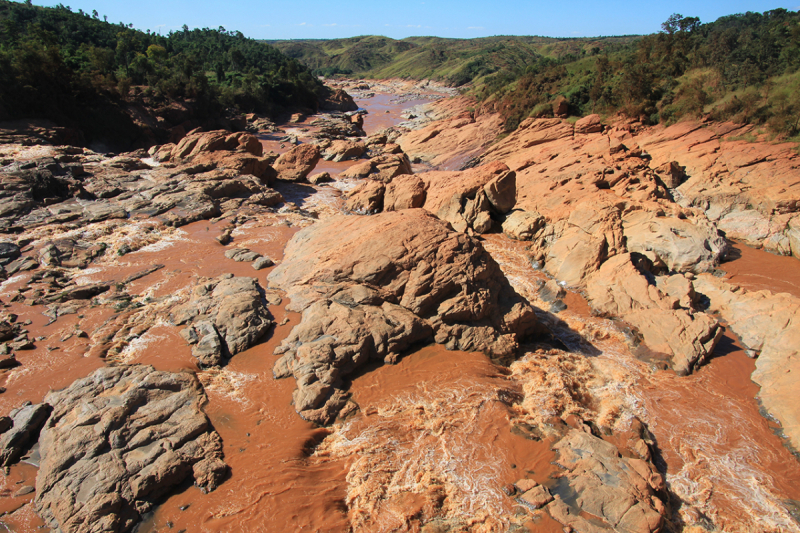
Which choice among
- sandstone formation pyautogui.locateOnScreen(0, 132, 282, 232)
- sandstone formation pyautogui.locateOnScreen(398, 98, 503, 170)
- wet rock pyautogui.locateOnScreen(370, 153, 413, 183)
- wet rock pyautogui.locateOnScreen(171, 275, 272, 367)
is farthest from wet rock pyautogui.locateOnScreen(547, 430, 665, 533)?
sandstone formation pyautogui.locateOnScreen(398, 98, 503, 170)

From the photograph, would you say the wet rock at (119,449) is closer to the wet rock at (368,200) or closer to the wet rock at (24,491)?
the wet rock at (24,491)

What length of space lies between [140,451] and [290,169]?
21.4 m

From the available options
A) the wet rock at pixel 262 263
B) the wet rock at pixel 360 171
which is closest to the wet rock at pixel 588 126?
the wet rock at pixel 360 171

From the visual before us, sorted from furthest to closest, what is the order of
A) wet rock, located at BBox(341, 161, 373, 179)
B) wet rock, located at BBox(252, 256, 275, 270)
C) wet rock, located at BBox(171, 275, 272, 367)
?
wet rock, located at BBox(341, 161, 373, 179) < wet rock, located at BBox(252, 256, 275, 270) < wet rock, located at BBox(171, 275, 272, 367)

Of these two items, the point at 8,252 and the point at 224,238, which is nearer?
the point at 8,252

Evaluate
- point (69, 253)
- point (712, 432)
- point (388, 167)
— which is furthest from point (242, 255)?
point (388, 167)

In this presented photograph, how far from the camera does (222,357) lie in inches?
370

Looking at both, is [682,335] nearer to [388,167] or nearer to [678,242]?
[678,242]

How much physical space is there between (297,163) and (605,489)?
24.2 metres

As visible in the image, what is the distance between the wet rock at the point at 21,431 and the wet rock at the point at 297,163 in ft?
64.6

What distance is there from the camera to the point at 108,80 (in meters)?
34.2

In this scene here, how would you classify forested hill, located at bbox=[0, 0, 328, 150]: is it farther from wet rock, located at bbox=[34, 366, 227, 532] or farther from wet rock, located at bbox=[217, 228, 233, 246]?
wet rock, located at bbox=[34, 366, 227, 532]

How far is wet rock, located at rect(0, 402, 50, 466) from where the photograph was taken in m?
7.02

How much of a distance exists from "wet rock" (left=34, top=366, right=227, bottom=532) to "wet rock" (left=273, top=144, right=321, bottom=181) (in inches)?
756
